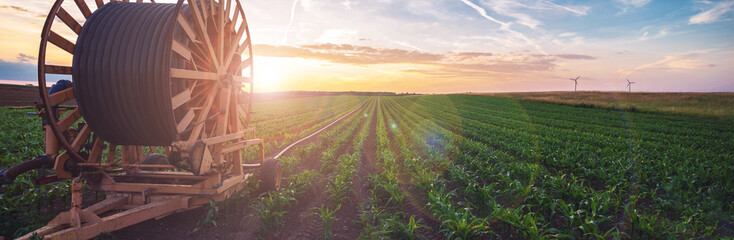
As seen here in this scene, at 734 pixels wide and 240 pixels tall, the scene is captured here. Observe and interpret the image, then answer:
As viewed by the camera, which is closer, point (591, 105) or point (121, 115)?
point (121, 115)

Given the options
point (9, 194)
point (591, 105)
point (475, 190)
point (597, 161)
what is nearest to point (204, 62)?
point (9, 194)

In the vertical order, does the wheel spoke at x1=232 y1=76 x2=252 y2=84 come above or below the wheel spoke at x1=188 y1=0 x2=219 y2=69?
below

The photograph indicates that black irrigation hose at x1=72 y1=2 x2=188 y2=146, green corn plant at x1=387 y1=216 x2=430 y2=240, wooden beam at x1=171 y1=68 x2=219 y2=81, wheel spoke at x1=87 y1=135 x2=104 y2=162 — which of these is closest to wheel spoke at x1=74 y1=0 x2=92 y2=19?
black irrigation hose at x1=72 y1=2 x2=188 y2=146

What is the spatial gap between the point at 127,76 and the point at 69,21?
1.68 m

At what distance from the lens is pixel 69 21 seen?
17.4 ft

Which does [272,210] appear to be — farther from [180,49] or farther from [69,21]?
[69,21]

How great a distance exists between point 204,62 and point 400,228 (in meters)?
4.59

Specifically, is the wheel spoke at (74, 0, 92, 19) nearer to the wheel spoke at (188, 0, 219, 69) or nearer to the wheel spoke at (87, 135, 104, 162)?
the wheel spoke at (188, 0, 219, 69)

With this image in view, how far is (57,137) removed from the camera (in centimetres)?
472

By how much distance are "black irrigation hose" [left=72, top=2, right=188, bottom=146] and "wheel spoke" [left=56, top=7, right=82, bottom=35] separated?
0.49 m

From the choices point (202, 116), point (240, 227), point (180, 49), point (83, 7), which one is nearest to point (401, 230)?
point (240, 227)

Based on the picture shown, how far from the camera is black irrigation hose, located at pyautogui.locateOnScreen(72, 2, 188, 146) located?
469 centimetres

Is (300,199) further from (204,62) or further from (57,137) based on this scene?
(57,137)

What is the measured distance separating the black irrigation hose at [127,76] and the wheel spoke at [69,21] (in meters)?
0.49
